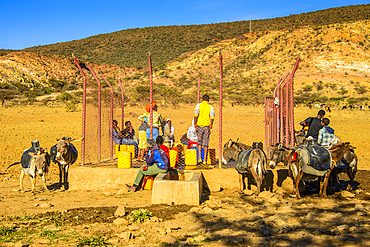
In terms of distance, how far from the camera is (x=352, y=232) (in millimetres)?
5309

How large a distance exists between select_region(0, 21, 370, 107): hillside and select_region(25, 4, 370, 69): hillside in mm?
18524

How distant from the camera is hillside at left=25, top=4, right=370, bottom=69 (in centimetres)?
8581

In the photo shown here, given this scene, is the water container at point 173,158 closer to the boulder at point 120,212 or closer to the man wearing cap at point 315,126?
the boulder at point 120,212

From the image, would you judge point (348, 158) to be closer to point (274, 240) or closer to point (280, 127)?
point (280, 127)

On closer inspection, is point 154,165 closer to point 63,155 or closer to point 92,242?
point 63,155

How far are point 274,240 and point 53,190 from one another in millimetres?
6018

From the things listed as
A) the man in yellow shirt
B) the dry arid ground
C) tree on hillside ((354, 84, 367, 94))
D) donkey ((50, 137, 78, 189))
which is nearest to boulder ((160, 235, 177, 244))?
the dry arid ground

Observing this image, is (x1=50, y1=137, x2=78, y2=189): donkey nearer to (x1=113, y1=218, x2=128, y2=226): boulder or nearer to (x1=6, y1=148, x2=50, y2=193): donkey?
(x1=6, y1=148, x2=50, y2=193): donkey

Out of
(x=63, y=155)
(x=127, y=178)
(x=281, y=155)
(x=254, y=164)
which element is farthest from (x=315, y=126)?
(x=63, y=155)

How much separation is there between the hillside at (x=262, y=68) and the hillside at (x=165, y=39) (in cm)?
1852

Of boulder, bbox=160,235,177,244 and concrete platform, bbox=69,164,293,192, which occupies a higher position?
concrete platform, bbox=69,164,293,192

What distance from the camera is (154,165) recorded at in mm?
8117

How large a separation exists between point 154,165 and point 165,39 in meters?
95.8

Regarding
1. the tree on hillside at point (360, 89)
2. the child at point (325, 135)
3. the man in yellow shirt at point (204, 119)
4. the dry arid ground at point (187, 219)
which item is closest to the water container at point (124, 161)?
the dry arid ground at point (187, 219)
